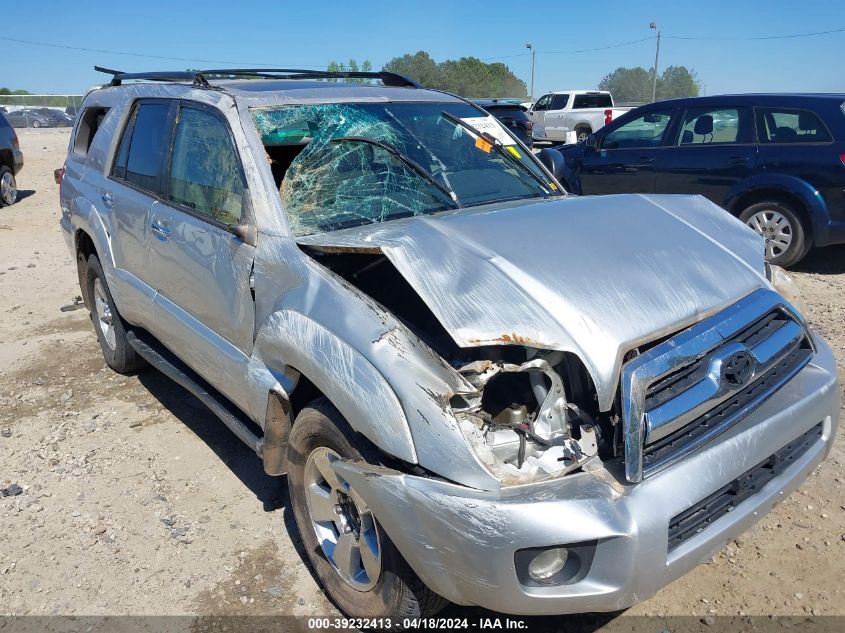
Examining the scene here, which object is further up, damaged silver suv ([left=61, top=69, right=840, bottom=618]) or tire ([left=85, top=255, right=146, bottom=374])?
damaged silver suv ([left=61, top=69, right=840, bottom=618])

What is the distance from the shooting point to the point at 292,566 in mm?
3037

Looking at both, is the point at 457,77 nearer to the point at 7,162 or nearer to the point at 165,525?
the point at 7,162

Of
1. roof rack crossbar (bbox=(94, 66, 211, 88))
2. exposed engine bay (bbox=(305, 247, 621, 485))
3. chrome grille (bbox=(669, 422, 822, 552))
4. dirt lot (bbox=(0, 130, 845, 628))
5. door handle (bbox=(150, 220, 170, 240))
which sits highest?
roof rack crossbar (bbox=(94, 66, 211, 88))

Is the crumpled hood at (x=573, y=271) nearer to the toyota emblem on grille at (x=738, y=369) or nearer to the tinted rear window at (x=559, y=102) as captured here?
the toyota emblem on grille at (x=738, y=369)

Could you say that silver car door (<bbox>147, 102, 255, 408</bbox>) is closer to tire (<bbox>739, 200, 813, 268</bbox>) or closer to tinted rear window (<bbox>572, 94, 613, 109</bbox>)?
tire (<bbox>739, 200, 813, 268</bbox>)

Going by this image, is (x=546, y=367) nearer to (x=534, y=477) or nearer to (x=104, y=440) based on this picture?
(x=534, y=477)

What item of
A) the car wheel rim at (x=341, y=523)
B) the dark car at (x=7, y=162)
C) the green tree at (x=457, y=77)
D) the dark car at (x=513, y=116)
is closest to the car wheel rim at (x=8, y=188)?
the dark car at (x=7, y=162)

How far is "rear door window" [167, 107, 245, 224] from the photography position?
319 cm

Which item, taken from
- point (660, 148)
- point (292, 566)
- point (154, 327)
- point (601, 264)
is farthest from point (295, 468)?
point (660, 148)

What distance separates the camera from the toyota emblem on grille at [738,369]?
228 centimetres

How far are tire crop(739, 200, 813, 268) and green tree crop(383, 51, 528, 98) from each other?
47748mm

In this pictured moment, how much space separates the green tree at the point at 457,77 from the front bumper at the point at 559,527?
174 ft

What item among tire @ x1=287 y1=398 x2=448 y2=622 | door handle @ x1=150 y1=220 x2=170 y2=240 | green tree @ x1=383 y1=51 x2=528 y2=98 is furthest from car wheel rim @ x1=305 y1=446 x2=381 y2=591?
green tree @ x1=383 y1=51 x2=528 y2=98

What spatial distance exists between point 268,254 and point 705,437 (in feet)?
5.81
